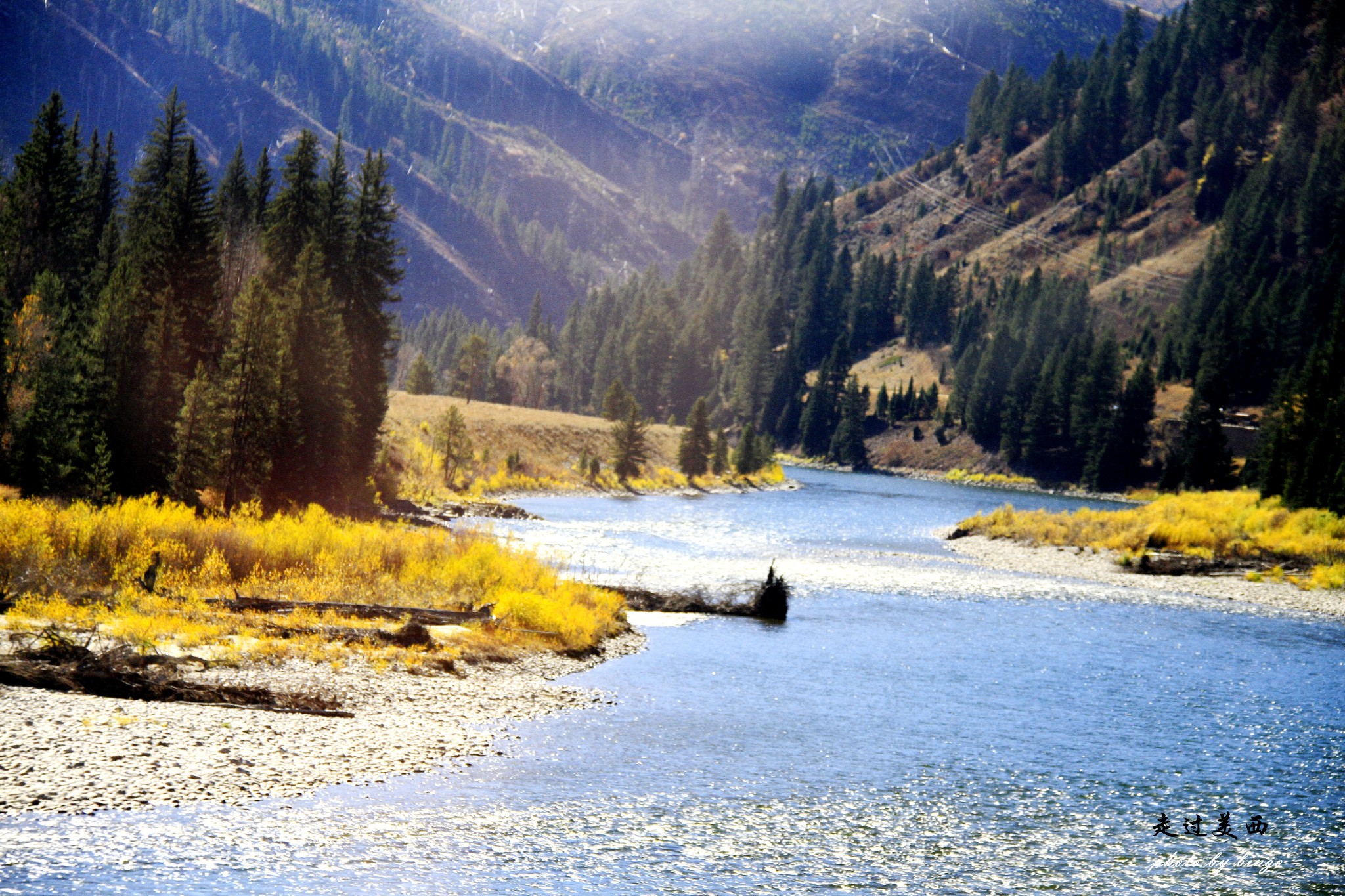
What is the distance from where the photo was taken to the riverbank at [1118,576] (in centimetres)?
4878

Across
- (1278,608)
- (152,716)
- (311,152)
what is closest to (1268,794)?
(152,716)

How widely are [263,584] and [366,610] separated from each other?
3074mm

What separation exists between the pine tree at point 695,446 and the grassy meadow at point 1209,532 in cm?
4872

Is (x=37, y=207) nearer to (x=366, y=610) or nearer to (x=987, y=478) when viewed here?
(x=366, y=610)

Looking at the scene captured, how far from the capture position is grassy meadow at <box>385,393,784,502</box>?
8506 centimetres

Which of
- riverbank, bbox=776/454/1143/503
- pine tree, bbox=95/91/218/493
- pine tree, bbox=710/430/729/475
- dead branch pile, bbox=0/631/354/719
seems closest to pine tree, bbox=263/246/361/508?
pine tree, bbox=95/91/218/493

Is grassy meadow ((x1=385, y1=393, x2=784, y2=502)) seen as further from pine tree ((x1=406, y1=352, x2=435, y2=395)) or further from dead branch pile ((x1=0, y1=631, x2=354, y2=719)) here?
dead branch pile ((x1=0, y1=631, x2=354, y2=719))

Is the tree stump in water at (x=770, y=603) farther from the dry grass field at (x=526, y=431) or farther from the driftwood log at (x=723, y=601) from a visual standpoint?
the dry grass field at (x=526, y=431)

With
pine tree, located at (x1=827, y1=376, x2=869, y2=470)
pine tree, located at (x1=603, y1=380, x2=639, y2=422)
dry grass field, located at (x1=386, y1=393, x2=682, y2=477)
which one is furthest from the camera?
pine tree, located at (x1=827, y1=376, x2=869, y2=470)

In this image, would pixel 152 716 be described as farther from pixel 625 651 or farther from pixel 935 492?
pixel 935 492

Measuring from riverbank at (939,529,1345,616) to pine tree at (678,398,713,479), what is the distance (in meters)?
53.4

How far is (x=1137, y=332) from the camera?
190625 millimetres

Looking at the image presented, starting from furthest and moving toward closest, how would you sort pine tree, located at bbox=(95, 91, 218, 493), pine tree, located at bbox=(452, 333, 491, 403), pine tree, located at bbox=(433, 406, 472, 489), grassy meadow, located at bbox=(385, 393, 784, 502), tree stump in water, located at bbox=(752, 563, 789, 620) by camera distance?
1. pine tree, located at bbox=(452, 333, 491, 403)
2. pine tree, located at bbox=(433, 406, 472, 489)
3. grassy meadow, located at bbox=(385, 393, 784, 502)
4. pine tree, located at bbox=(95, 91, 218, 493)
5. tree stump in water, located at bbox=(752, 563, 789, 620)

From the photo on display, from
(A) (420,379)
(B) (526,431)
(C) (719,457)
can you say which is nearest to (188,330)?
(B) (526,431)
